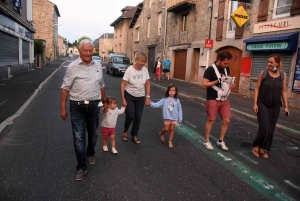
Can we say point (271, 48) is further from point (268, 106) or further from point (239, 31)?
point (268, 106)

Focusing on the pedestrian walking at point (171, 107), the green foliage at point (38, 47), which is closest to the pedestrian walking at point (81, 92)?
the pedestrian walking at point (171, 107)

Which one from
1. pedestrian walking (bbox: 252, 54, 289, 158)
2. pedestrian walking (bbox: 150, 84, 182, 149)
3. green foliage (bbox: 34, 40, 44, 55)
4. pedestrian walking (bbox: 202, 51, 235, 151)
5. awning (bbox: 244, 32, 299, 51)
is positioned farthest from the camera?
green foliage (bbox: 34, 40, 44, 55)

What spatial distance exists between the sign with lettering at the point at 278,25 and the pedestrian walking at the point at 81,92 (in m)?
8.98

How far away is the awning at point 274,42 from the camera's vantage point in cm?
911

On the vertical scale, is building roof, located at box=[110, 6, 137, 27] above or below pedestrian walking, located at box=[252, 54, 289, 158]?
above

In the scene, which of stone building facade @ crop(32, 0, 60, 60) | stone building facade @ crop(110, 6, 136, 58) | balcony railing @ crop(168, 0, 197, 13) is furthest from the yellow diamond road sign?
stone building facade @ crop(32, 0, 60, 60)

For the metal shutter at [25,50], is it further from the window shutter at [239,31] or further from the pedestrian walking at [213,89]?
the pedestrian walking at [213,89]

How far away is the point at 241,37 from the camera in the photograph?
12.3m

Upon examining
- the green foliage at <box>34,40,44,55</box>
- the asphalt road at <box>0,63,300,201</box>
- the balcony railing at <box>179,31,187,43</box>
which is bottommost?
the asphalt road at <box>0,63,300,201</box>

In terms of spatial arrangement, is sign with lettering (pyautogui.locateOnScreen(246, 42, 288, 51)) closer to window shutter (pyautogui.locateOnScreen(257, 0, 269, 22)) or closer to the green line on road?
window shutter (pyautogui.locateOnScreen(257, 0, 269, 22))

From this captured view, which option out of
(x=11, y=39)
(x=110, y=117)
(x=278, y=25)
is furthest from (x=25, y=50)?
(x=110, y=117)

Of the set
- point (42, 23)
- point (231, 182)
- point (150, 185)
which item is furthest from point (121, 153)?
point (42, 23)

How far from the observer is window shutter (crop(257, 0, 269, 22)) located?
1070cm

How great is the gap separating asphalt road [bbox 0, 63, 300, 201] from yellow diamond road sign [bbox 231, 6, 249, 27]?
7.57 m
